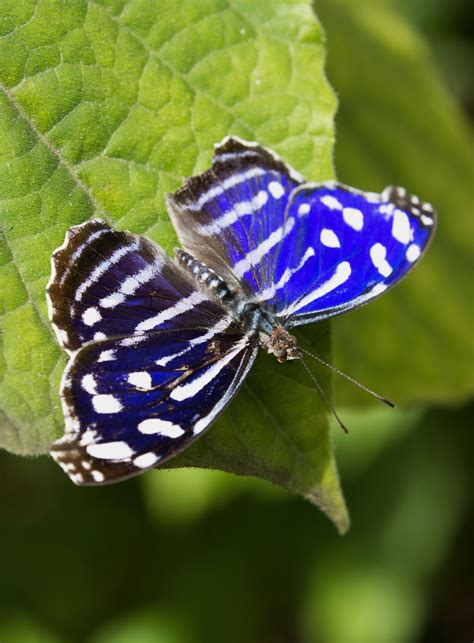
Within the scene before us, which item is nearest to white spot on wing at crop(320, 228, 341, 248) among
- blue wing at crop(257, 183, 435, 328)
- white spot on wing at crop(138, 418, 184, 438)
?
blue wing at crop(257, 183, 435, 328)

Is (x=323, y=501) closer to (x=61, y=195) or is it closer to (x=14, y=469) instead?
(x=61, y=195)

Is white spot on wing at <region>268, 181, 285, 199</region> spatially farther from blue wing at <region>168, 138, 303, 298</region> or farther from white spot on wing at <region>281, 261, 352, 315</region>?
white spot on wing at <region>281, 261, 352, 315</region>

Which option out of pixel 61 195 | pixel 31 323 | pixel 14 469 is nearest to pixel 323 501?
pixel 31 323

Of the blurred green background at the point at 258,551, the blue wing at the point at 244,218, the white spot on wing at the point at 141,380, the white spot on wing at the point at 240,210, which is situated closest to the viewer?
the white spot on wing at the point at 141,380

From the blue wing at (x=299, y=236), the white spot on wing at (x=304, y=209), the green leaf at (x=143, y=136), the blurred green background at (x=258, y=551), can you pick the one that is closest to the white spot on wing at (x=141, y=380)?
the green leaf at (x=143, y=136)

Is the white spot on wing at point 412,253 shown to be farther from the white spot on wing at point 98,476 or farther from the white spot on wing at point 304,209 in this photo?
the white spot on wing at point 98,476

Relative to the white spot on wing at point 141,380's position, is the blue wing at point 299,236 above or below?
above
